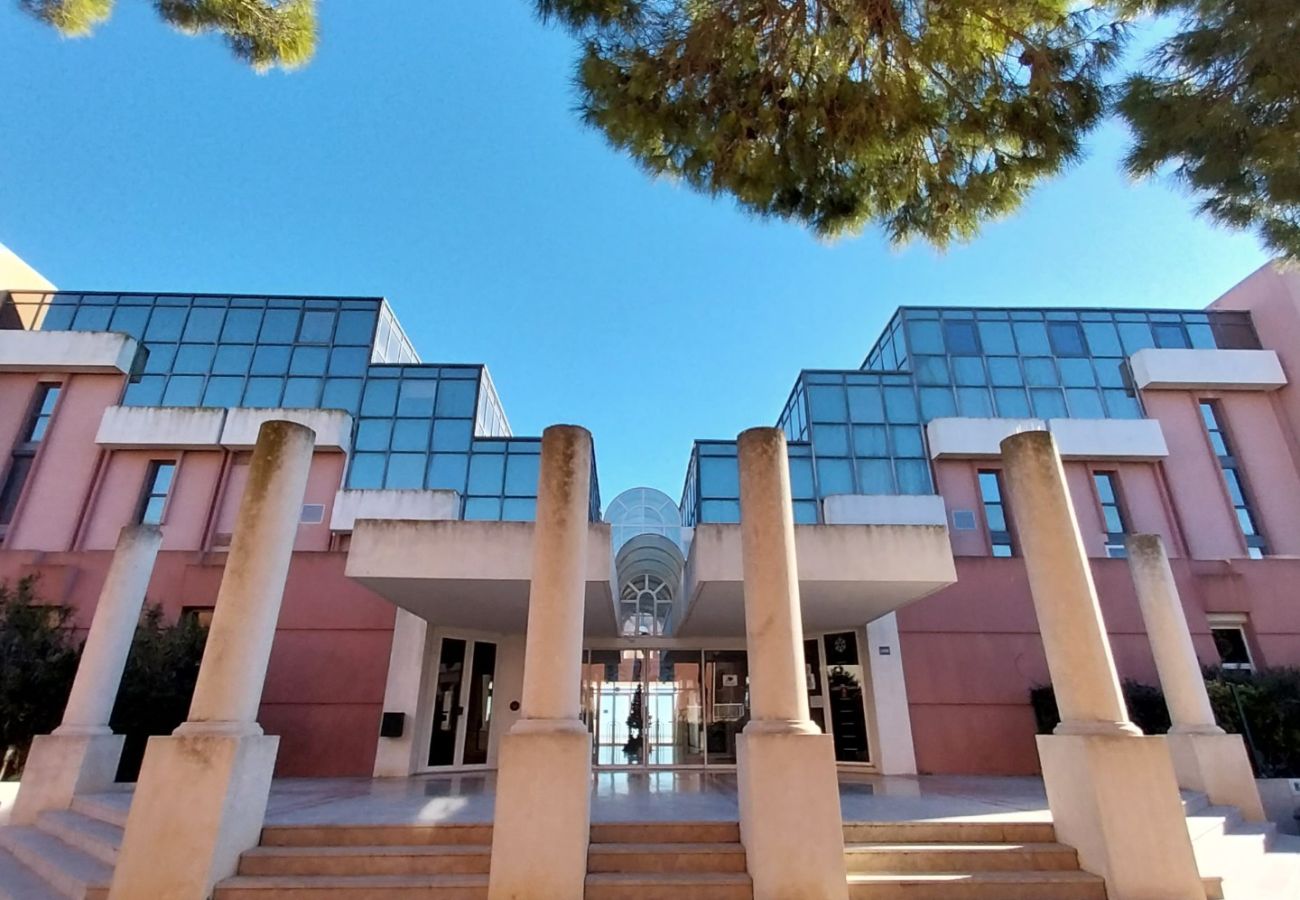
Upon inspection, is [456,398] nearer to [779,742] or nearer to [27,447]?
[27,447]

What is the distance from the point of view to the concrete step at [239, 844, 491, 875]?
4.97 metres

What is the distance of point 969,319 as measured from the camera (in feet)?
69.4

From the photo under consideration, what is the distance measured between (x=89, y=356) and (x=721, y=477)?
1760 cm

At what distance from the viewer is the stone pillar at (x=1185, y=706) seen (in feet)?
23.6

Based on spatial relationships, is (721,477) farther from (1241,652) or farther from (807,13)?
(807,13)

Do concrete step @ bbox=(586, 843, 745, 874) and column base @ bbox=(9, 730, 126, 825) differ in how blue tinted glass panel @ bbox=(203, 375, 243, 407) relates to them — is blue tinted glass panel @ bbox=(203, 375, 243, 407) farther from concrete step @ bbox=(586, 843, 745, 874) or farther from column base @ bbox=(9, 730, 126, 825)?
concrete step @ bbox=(586, 843, 745, 874)

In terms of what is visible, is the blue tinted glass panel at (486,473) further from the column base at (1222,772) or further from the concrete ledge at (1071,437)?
the column base at (1222,772)

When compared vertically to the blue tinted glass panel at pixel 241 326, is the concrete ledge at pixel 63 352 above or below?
below

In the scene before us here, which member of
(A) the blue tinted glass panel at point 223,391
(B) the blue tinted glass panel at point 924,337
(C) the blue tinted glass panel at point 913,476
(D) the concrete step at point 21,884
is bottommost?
(D) the concrete step at point 21,884

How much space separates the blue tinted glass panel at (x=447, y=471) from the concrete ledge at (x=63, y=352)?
27.2ft

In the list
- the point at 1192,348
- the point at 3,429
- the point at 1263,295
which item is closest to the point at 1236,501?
the point at 1192,348

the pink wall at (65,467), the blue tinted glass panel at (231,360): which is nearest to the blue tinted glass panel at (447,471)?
the blue tinted glass panel at (231,360)

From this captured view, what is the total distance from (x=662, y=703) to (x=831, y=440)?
10.2 metres

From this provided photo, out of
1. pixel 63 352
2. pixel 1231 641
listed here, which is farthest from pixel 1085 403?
pixel 63 352
